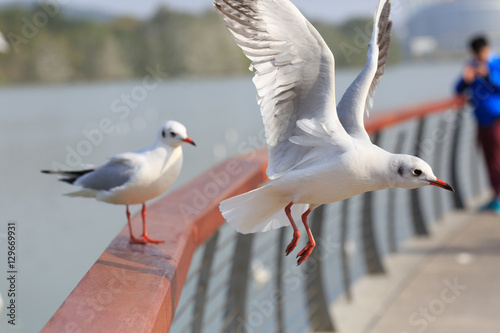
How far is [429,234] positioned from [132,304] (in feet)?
14.3

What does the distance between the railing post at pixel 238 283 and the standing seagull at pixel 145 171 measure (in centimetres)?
81

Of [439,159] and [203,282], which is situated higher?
[203,282]

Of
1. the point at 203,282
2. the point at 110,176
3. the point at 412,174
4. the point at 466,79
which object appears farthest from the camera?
the point at 466,79

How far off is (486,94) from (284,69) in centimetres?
434

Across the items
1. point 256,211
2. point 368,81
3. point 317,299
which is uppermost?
point 368,81

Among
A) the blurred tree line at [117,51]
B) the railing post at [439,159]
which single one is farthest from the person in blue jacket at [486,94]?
the blurred tree line at [117,51]

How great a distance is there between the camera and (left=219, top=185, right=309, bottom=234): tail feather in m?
1.63

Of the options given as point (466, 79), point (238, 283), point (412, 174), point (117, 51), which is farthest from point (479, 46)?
point (117, 51)

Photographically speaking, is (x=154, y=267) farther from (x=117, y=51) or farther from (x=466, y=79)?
(x=117, y=51)

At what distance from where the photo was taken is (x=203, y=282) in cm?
242

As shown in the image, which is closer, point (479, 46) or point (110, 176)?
point (110, 176)

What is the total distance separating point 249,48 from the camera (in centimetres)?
152

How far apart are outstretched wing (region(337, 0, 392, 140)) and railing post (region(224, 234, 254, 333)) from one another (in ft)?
3.06

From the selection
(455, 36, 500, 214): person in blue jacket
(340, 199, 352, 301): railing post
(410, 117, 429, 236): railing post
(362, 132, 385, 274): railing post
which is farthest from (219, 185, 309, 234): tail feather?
(455, 36, 500, 214): person in blue jacket
